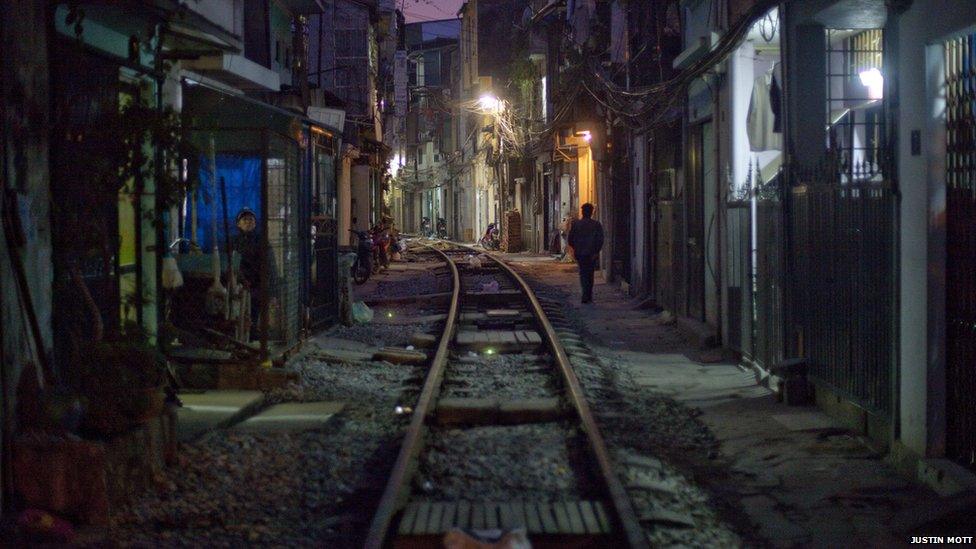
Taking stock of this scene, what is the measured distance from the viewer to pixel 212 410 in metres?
8.41

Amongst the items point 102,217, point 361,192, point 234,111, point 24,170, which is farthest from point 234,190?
point 361,192

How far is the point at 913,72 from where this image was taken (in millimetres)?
6730

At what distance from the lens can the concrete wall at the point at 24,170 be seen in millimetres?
5754

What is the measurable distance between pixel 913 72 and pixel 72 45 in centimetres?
560

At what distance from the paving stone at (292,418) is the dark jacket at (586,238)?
9.70m

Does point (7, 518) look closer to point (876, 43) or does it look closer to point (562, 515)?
point (562, 515)

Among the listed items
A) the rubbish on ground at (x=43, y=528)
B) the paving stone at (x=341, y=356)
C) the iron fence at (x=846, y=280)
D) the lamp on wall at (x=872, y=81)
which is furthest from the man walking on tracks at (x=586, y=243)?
the rubbish on ground at (x=43, y=528)

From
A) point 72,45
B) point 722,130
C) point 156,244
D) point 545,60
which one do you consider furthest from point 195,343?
point 545,60

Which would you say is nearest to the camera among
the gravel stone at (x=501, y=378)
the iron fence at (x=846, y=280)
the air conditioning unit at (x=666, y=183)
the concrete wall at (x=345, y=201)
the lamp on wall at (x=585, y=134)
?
the iron fence at (x=846, y=280)

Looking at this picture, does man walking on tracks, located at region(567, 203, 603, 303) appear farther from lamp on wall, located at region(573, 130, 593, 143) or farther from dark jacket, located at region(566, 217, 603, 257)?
lamp on wall, located at region(573, 130, 593, 143)

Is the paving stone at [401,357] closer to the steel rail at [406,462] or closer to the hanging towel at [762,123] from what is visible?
the steel rail at [406,462]

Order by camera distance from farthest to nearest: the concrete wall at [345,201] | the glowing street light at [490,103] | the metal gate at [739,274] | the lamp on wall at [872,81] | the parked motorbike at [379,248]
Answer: the glowing street light at [490,103] → the concrete wall at [345,201] → the parked motorbike at [379,248] → the metal gate at [739,274] → the lamp on wall at [872,81]

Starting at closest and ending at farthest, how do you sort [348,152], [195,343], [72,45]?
[72,45], [195,343], [348,152]

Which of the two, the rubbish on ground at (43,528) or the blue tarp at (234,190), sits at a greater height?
the blue tarp at (234,190)
